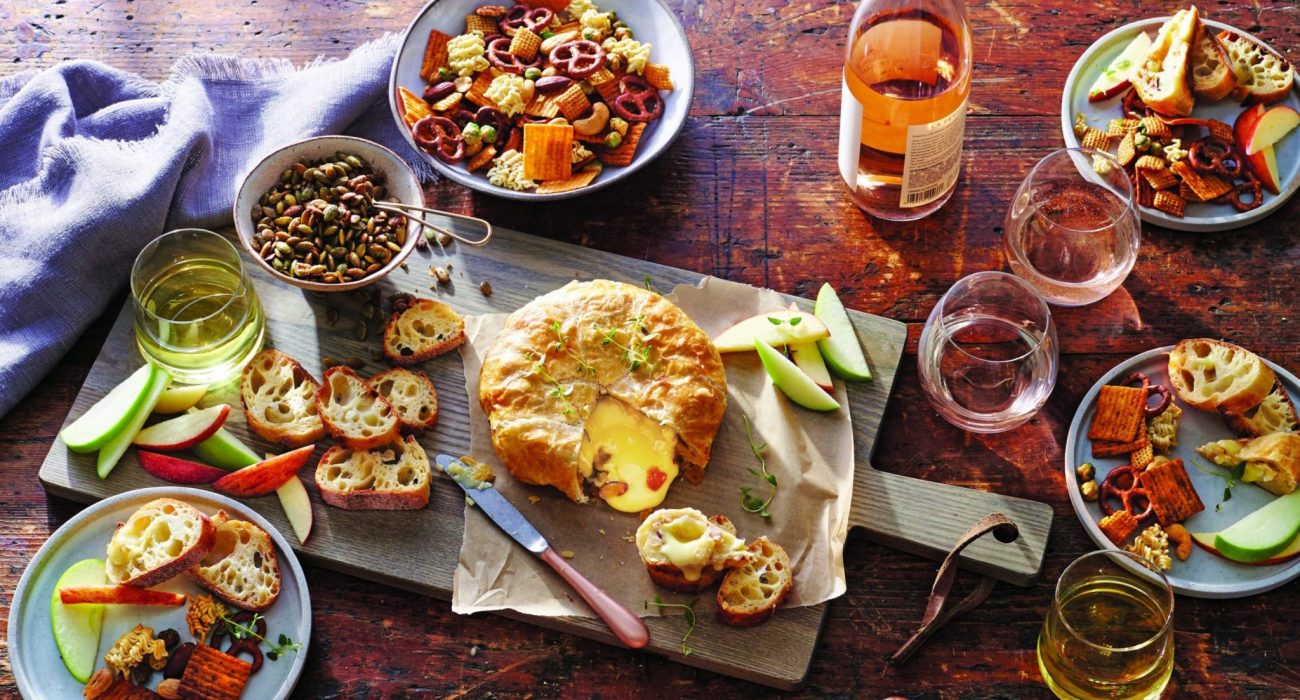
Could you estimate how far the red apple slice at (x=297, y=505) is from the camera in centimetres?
335

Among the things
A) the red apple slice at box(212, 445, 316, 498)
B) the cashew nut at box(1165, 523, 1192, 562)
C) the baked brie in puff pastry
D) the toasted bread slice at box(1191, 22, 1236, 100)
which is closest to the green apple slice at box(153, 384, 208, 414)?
the red apple slice at box(212, 445, 316, 498)

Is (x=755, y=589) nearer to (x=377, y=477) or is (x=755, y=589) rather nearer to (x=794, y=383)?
(x=794, y=383)

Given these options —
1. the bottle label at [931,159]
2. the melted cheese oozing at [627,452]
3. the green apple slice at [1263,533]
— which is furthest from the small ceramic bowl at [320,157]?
the green apple slice at [1263,533]

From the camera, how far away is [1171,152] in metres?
→ 3.75

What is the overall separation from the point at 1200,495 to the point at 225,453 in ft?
8.37

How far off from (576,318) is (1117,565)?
150 cm

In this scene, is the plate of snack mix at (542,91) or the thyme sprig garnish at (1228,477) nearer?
the thyme sprig garnish at (1228,477)

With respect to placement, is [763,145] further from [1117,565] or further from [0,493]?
[0,493]

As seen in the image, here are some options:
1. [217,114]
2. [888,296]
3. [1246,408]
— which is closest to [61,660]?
[217,114]

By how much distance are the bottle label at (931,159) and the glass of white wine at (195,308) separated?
182cm

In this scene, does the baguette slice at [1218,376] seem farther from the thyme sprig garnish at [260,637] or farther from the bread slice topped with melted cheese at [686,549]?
the thyme sprig garnish at [260,637]

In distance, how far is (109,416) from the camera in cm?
346

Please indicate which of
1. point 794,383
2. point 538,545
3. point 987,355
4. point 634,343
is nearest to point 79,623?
point 538,545

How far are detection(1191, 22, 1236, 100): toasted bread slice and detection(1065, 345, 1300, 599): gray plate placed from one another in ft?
2.74
